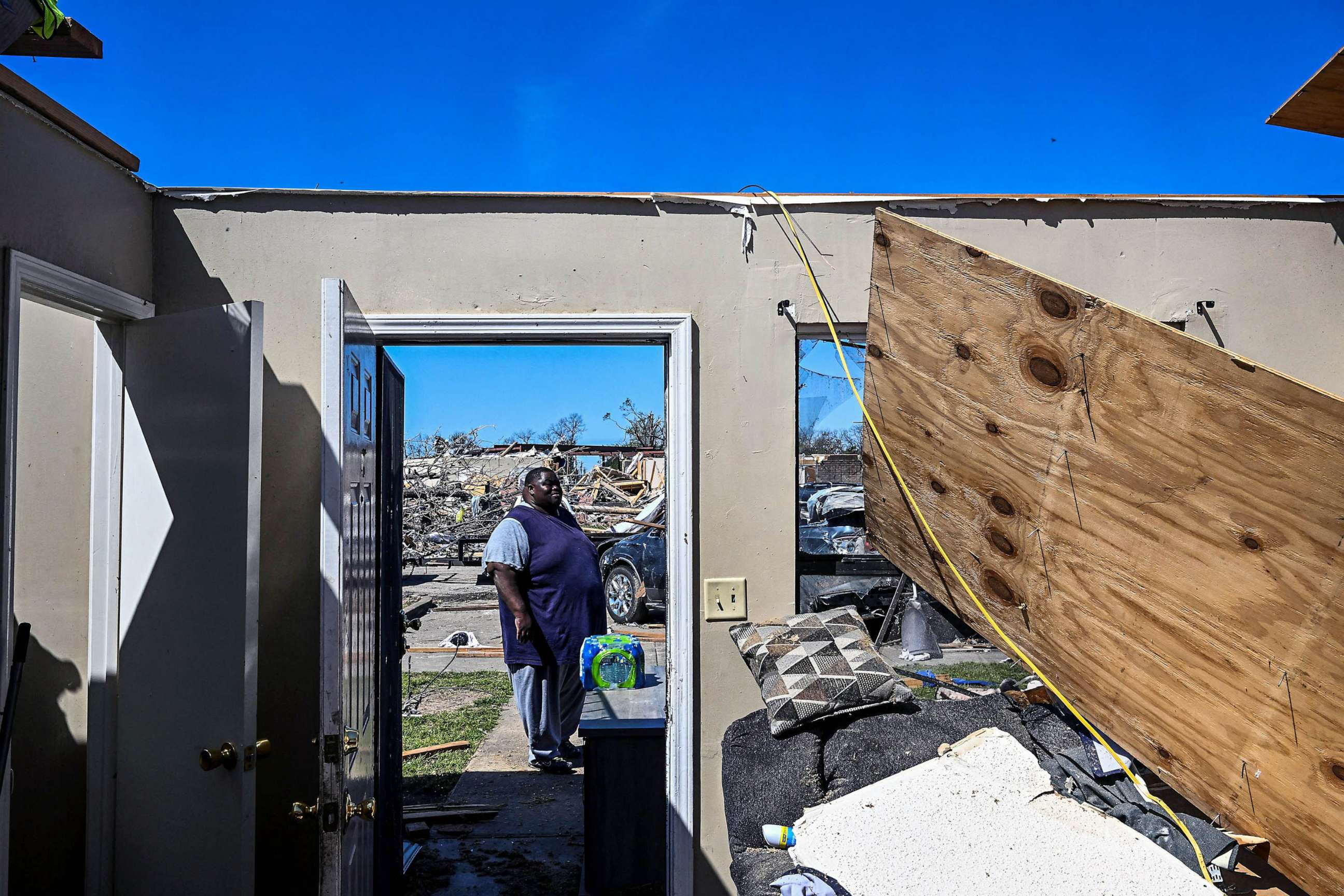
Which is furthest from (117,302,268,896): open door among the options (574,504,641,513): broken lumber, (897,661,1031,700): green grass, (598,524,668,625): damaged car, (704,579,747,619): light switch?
(574,504,641,513): broken lumber

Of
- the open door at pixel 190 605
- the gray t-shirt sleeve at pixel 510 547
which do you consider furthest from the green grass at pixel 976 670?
the open door at pixel 190 605

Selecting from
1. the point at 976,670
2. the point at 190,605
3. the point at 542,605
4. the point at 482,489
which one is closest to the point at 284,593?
the point at 190,605

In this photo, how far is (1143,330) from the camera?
150 centimetres

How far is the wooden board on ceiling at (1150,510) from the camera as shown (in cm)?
146

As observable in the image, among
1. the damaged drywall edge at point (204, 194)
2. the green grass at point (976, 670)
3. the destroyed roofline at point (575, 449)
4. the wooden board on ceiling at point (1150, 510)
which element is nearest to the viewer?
the wooden board on ceiling at point (1150, 510)

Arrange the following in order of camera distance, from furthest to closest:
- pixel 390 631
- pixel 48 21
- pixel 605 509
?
pixel 605 509
pixel 390 631
pixel 48 21

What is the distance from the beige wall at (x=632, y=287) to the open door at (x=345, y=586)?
35cm

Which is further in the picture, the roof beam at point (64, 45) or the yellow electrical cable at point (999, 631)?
the roof beam at point (64, 45)

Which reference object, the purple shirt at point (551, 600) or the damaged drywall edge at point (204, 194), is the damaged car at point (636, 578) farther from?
the damaged drywall edge at point (204, 194)

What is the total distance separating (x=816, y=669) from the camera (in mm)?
2477

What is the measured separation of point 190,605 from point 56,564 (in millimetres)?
629

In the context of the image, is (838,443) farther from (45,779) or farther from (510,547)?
(45,779)

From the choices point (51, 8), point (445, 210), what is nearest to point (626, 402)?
point (445, 210)

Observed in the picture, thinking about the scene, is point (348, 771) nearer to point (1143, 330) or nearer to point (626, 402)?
point (1143, 330)
